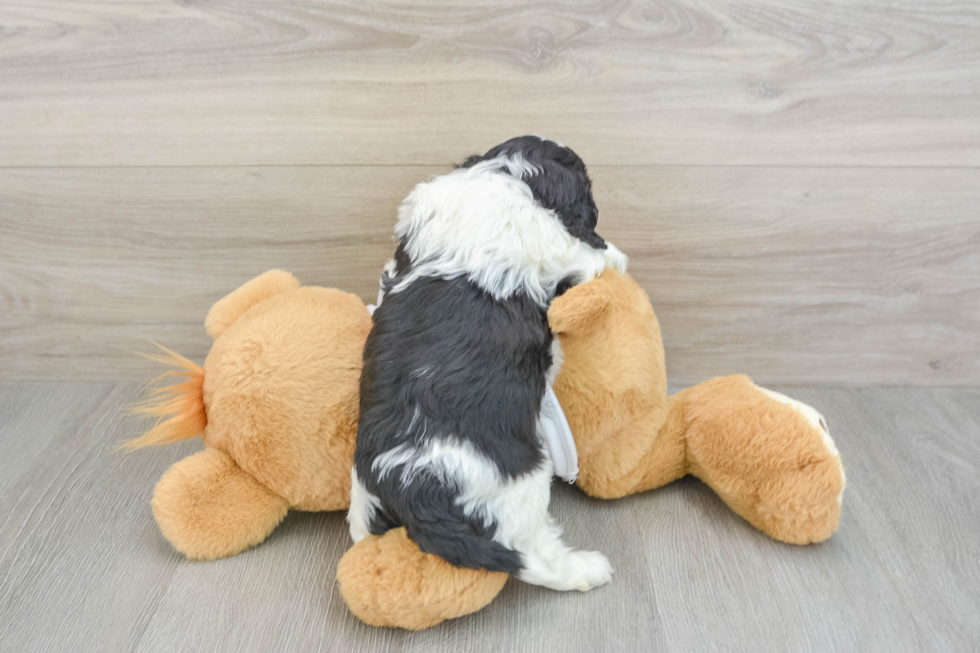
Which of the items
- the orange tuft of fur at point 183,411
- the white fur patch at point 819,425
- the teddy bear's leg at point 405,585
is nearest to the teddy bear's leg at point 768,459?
the white fur patch at point 819,425

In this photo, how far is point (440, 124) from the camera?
912mm

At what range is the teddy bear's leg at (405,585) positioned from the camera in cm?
62

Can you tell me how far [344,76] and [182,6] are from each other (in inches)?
8.6

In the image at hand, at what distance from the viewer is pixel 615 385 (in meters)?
0.76

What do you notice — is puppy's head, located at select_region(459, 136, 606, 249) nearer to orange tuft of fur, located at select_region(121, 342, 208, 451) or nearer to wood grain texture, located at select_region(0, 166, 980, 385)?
wood grain texture, located at select_region(0, 166, 980, 385)

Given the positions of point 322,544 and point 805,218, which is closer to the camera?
point 322,544

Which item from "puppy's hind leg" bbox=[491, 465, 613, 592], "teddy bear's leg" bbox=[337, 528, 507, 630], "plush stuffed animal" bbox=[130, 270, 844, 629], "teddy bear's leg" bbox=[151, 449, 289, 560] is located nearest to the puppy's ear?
"plush stuffed animal" bbox=[130, 270, 844, 629]

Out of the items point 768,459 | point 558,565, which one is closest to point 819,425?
point 768,459

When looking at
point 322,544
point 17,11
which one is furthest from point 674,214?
point 17,11

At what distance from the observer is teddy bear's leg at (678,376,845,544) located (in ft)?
2.42

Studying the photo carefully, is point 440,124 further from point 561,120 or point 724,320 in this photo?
point 724,320

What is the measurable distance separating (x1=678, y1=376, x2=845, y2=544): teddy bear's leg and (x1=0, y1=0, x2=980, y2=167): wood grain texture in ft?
1.14

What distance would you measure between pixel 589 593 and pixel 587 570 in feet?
0.09

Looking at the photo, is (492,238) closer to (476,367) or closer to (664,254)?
(476,367)
